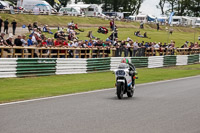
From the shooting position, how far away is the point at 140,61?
100 ft

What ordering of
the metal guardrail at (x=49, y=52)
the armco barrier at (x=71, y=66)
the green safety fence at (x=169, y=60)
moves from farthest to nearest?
the green safety fence at (x=169, y=60)
the armco barrier at (x=71, y=66)
the metal guardrail at (x=49, y=52)

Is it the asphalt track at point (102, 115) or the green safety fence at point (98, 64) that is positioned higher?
the green safety fence at point (98, 64)

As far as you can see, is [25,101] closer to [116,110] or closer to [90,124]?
[116,110]

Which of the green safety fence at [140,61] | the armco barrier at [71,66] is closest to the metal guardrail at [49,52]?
the armco barrier at [71,66]

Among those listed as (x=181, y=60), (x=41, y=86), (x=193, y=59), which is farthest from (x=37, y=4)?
(x=41, y=86)

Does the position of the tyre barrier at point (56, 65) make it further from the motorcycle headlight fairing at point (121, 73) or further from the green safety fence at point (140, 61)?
the motorcycle headlight fairing at point (121, 73)

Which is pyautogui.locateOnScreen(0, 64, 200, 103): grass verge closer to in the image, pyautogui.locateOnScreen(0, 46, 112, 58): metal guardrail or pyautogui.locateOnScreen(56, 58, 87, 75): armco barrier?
pyautogui.locateOnScreen(56, 58, 87, 75): armco barrier

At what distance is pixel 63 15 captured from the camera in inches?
2441

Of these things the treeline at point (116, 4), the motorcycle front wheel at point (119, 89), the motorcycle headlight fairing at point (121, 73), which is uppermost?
the treeline at point (116, 4)

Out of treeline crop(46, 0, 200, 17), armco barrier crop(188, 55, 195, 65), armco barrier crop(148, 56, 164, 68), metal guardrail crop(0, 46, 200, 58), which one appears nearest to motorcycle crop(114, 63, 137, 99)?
metal guardrail crop(0, 46, 200, 58)

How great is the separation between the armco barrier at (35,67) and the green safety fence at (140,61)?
8.52 m

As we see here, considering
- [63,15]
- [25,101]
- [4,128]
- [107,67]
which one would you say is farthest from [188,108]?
[63,15]

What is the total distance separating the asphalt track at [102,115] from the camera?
812 cm

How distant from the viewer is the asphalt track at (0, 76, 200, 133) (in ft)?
26.7
